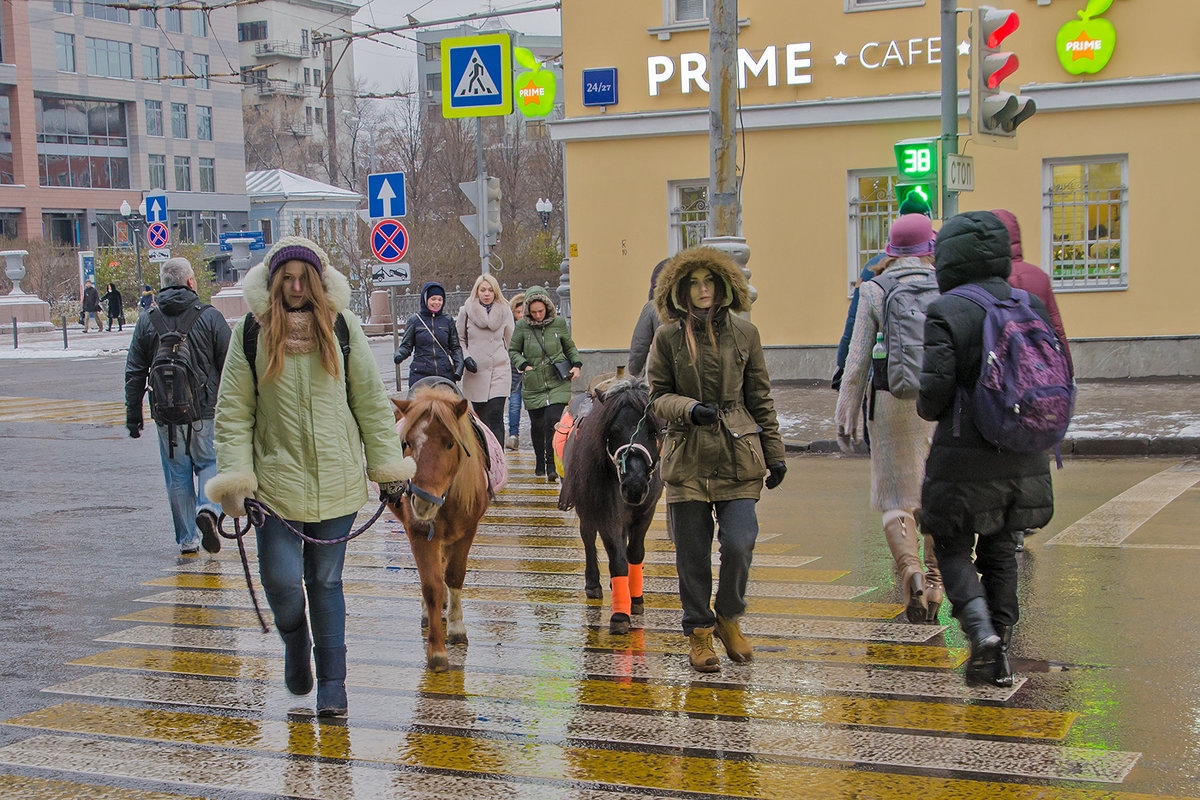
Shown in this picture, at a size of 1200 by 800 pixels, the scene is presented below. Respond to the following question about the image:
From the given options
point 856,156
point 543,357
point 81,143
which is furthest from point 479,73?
point 81,143

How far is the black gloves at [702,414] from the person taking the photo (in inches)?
239

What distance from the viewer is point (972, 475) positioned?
5.74 metres

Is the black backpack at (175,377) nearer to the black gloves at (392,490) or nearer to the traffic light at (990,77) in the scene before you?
the black gloves at (392,490)

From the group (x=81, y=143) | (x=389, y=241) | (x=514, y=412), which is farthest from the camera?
(x=81, y=143)

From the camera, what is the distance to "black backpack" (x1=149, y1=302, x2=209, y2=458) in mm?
9500

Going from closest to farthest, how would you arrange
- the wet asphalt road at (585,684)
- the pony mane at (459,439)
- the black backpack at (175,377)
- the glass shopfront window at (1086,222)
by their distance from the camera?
the wet asphalt road at (585,684), the pony mane at (459,439), the black backpack at (175,377), the glass shopfront window at (1086,222)

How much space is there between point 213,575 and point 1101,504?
6.82m

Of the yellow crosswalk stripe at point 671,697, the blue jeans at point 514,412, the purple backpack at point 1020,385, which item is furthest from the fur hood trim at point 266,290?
the blue jeans at point 514,412

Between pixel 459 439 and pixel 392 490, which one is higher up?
pixel 459 439

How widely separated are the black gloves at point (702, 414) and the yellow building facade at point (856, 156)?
46.8ft

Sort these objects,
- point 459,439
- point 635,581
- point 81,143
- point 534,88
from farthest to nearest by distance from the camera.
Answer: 1. point 81,143
2. point 534,88
3. point 635,581
4. point 459,439

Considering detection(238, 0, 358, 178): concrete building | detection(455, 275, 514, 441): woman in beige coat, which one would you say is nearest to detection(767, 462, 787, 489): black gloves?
detection(455, 275, 514, 441): woman in beige coat

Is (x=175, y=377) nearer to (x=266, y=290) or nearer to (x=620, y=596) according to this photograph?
(x=620, y=596)

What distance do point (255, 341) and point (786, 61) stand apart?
53.2 ft
